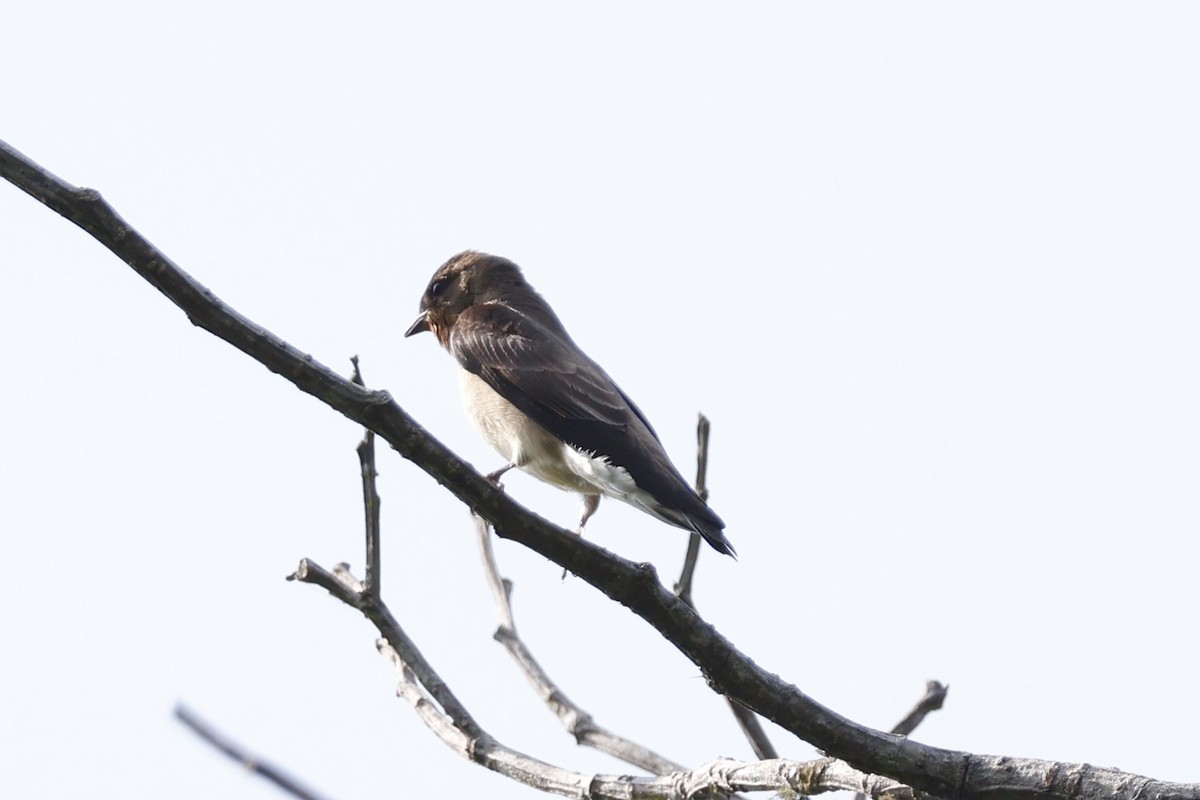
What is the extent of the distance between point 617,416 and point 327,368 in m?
3.68

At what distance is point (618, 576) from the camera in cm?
421

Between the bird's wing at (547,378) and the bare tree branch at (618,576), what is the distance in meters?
2.91

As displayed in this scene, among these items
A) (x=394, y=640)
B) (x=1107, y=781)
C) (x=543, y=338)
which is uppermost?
(x=543, y=338)

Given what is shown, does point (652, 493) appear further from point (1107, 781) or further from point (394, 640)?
point (1107, 781)

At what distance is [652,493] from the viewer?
22.6ft

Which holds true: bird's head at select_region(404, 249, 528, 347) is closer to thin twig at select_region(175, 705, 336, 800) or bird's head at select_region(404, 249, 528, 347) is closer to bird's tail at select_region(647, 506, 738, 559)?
bird's tail at select_region(647, 506, 738, 559)

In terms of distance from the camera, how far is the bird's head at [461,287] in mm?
9703

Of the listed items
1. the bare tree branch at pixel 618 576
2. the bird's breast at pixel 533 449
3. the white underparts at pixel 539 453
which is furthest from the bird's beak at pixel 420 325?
the bare tree branch at pixel 618 576

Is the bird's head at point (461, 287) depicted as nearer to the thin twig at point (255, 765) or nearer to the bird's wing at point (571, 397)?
the bird's wing at point (571, 397)

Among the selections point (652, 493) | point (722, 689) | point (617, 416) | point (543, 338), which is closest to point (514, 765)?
point (722, 689)

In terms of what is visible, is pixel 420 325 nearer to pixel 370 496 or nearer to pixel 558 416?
pixel 558 416

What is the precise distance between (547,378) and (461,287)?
206cm

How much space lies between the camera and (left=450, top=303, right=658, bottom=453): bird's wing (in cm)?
747

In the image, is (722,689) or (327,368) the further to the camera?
(722,689)
